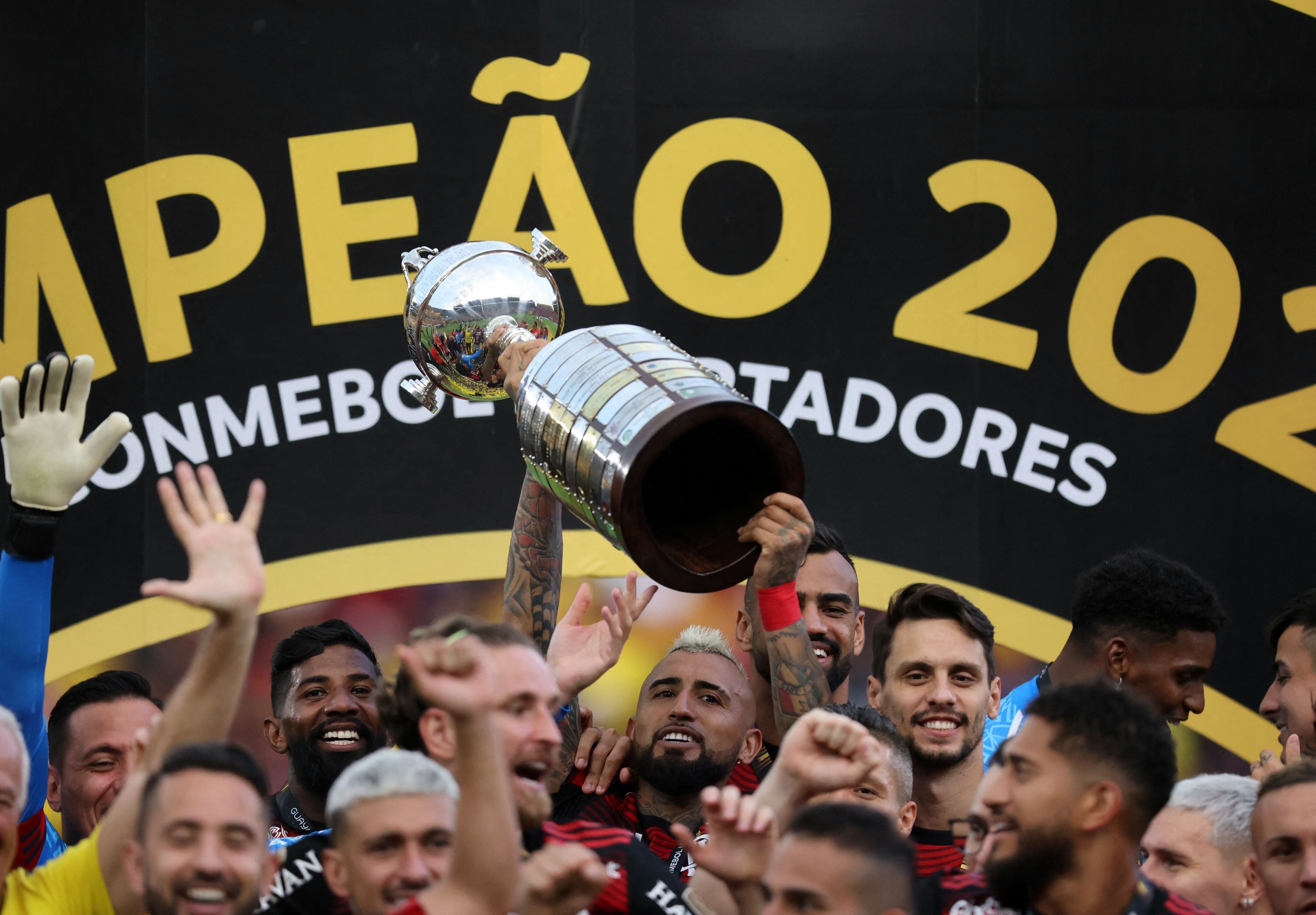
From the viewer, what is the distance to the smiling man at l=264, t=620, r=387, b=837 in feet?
12.6

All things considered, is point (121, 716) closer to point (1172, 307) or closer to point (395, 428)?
point (395, 428)

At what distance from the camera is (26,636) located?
293cm

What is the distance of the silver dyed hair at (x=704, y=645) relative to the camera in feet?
12.9

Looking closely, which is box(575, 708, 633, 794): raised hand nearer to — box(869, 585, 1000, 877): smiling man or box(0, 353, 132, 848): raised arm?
box(869, 585, 1000, 877): smiling man

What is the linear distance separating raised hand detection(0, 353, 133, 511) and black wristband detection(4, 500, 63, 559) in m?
0.02

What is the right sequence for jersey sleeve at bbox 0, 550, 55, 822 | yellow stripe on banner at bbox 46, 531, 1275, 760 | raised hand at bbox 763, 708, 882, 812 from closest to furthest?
raised hand at bbox 763, 708, 882, 812 < jersey sleeve at bbox 0, 550, 55, 822 < yellow stripe on banner at bbox 46, 531, 1275, 760

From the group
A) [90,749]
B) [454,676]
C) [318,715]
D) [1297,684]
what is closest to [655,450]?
[454,676]

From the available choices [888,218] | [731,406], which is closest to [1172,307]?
[888,218]

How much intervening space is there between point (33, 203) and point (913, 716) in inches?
128

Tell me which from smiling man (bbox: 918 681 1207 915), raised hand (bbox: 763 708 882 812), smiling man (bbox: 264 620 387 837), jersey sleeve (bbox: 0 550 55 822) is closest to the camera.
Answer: smiling man (bbox: 918 681 1207 915)

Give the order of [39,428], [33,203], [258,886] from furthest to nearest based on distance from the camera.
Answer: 1. [33,203]
2. [39,428]
3. [258,886]

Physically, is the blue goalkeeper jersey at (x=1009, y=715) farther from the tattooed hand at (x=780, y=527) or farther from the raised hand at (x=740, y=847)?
the raised hand at (x=740, y=847)

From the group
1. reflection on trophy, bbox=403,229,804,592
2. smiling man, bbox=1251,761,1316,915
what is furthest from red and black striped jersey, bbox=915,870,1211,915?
reflection on trophy, bbox=403,229,804,592

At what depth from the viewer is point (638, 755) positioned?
147 inches
